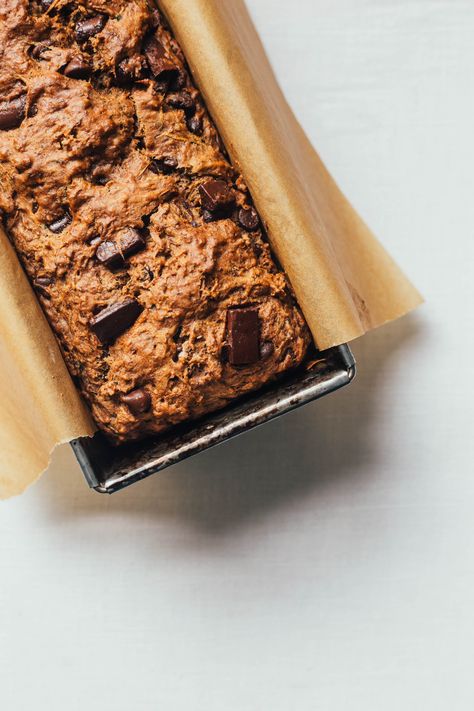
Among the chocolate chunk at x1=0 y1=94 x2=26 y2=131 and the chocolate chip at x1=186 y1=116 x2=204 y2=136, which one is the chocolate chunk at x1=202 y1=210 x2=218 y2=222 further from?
the chocolate chunk at x1=0 y1=94 x2=26 y2=131

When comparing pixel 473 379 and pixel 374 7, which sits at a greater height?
pixel 374 7

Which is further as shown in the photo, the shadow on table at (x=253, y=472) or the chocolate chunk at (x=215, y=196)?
the shadow on table at (x=253, y=472)

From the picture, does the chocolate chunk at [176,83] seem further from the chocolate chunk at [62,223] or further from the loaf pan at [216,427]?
the loaf pan at [216,427]

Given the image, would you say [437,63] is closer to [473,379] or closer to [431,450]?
[473,379]

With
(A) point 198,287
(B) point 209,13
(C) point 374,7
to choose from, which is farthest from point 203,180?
(C) point 374,7

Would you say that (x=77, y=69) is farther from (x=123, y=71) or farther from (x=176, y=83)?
(x=176, y=83)

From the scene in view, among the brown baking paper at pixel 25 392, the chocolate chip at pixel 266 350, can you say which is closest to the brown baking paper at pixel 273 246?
the brown baking paper at pixel 25 392
